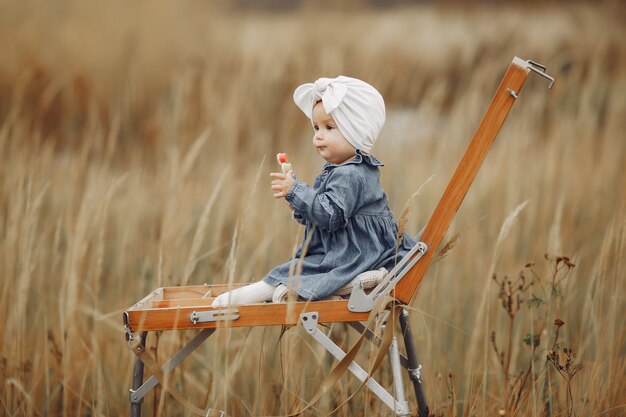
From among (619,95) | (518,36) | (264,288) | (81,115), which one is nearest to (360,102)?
(264,288)

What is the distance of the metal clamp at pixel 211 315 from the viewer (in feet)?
5.72

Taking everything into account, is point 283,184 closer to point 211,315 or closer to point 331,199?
point 331,199

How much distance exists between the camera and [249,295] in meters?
1.82

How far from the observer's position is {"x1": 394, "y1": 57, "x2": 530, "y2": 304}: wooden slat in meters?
1.72

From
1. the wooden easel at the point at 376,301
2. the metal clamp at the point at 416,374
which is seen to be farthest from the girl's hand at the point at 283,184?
Answer: the metal clamp at the point at 416,374

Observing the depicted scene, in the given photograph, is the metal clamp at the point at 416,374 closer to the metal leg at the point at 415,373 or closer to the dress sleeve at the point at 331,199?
the metal leg at the point at 415,373

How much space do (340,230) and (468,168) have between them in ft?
1.09

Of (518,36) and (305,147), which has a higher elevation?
(518,36)

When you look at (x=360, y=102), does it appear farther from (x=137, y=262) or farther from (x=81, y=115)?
(x=81, y=115)

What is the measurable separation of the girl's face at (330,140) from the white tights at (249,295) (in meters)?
0.34

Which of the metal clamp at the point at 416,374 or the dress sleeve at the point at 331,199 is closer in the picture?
the dress sleeve at the point at 331,199

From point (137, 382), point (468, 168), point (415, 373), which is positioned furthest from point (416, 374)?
point (137, 382)

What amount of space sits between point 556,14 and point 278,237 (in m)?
7.44

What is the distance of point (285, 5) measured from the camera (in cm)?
977
